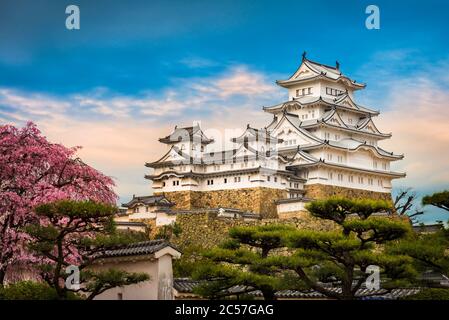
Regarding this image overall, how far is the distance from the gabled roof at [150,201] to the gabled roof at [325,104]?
12.7 m

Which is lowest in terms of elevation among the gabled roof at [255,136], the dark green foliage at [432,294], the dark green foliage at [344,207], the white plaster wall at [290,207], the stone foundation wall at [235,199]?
the dark green foliage at [432,294]

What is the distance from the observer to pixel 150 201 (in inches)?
1858

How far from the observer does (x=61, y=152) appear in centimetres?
2408

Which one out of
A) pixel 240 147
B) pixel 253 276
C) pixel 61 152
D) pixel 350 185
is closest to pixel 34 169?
pixel 61 152

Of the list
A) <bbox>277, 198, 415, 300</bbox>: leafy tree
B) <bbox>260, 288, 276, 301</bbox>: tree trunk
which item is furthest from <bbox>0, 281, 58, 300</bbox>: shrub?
<bbox>277, 198, 415, 300</bbox>: leafy tree

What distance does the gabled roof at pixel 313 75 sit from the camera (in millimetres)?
55938

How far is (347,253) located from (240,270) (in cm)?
Answer: 323

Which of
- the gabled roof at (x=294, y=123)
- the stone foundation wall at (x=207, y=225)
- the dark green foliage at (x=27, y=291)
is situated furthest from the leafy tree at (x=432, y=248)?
the gabled roof at (x=294, y=123)

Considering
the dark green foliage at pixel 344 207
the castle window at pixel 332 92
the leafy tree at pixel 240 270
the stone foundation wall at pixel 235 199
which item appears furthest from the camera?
the castle window at pixel 332 92

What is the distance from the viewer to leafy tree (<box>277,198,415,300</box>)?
19.2m

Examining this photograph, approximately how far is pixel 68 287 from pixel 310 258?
20.4ft

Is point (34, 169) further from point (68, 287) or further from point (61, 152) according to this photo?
point (68, 287)

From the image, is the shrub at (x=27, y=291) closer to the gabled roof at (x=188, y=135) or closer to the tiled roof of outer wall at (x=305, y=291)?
the tiled roof of outer wall at (x=305, y=291)

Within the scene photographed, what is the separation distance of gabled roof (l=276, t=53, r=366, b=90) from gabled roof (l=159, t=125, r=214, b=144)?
775 centimetres
